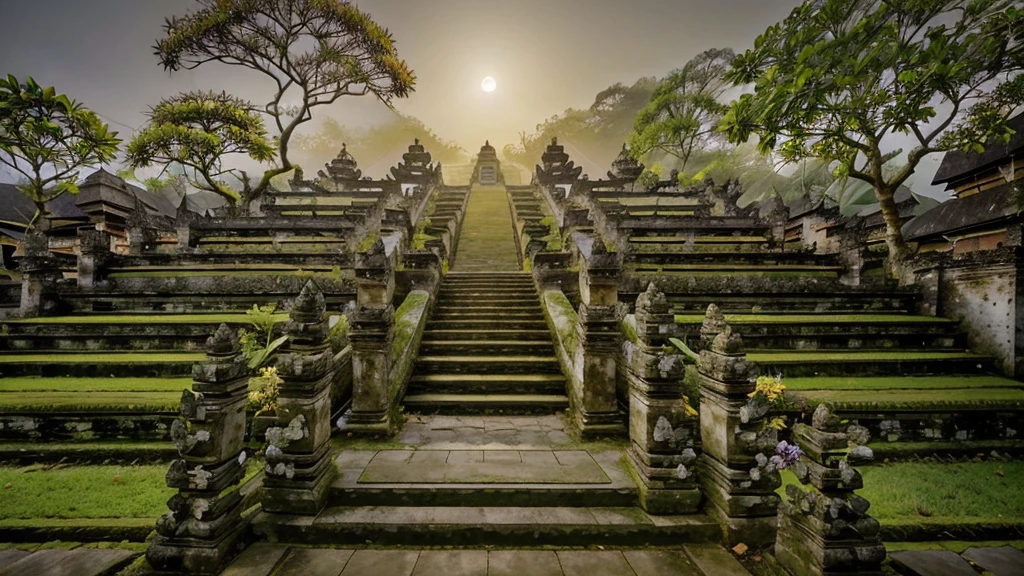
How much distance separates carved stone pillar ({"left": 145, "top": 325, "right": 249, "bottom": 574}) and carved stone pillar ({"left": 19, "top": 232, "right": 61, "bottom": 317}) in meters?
8.73

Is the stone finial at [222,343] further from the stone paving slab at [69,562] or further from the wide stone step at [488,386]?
the wide stone step at [488,386]

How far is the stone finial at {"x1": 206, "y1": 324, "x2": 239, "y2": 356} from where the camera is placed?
312cm

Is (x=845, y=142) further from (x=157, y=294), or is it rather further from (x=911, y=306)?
(x=157, y=294)

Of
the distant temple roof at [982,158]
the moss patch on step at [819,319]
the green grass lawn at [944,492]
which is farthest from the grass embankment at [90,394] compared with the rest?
the distant temple roof at [982,158]

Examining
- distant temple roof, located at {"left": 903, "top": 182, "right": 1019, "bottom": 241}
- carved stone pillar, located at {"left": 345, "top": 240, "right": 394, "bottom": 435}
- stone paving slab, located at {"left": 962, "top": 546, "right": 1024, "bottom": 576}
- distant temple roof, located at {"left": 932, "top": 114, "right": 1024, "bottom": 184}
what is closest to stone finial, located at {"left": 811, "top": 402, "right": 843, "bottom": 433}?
stone paving slab, located at {"left": 962, "top": 546, "right": 1024, "bottom": 576}

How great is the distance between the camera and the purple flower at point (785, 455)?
9.86ft

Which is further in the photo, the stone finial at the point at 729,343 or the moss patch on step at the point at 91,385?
the moss patch on step at the point at 91,385

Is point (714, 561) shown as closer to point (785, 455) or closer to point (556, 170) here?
point (785, 455)

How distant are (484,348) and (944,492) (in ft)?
19.0

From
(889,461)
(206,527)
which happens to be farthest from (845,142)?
(206,527)

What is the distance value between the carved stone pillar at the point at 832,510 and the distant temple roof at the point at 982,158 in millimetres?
13925

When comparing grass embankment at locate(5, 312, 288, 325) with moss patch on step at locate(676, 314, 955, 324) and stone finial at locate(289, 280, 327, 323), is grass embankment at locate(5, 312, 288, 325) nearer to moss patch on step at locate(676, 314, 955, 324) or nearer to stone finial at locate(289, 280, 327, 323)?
stone finial at locate(289, 280, 327, 323)

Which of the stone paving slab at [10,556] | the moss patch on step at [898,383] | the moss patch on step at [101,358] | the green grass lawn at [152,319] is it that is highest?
the green grass lawn at [152,319]

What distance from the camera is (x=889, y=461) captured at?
4906mm
